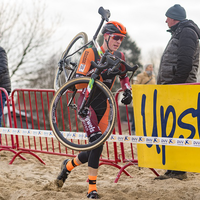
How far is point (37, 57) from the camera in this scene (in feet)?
70.2

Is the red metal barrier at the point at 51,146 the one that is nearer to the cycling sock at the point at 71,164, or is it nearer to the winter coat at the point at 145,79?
the cycling sock at the point at 71,164

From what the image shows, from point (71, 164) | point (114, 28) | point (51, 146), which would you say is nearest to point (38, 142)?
point (51, 146)

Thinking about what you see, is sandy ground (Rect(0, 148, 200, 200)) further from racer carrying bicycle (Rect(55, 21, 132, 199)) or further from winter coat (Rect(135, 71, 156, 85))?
winter coat (Rect(135, 71, 156, 85))

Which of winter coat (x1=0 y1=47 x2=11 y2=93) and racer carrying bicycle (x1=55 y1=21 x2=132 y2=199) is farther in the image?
winter coat (x1=0 y1=47 x2=11 y2=93)

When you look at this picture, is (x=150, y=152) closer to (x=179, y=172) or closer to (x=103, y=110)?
(x=179, y=172)

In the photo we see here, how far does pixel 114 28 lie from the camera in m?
3.89

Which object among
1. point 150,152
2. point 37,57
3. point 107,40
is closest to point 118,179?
point 150,152

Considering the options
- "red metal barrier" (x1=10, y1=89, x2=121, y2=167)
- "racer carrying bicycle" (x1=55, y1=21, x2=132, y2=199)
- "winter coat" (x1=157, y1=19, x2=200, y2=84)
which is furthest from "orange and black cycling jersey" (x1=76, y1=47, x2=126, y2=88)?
"red metal barrier" (x1=10, y1=89, x2=121, y2=167)

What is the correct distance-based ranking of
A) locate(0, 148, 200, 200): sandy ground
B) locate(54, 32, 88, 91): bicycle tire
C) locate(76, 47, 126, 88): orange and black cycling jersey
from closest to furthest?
locate(76, 47, 126, 88): orange and black cycling jersey → locate(0, 148, 200, 200): sandy ground → locate(54, 32, 88, 91): bicycle tire

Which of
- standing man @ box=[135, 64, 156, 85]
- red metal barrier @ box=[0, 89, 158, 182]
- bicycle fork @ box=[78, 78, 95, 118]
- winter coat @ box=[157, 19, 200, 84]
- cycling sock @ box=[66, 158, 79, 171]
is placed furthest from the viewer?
standing man @ box=[135, 64, 156, 85]

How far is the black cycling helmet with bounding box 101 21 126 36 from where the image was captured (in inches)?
153

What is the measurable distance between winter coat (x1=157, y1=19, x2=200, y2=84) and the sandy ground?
60.4 inches

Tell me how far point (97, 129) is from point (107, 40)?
1.14 meters

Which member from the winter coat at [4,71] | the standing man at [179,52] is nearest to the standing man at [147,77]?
the winter coat at [4,71]
